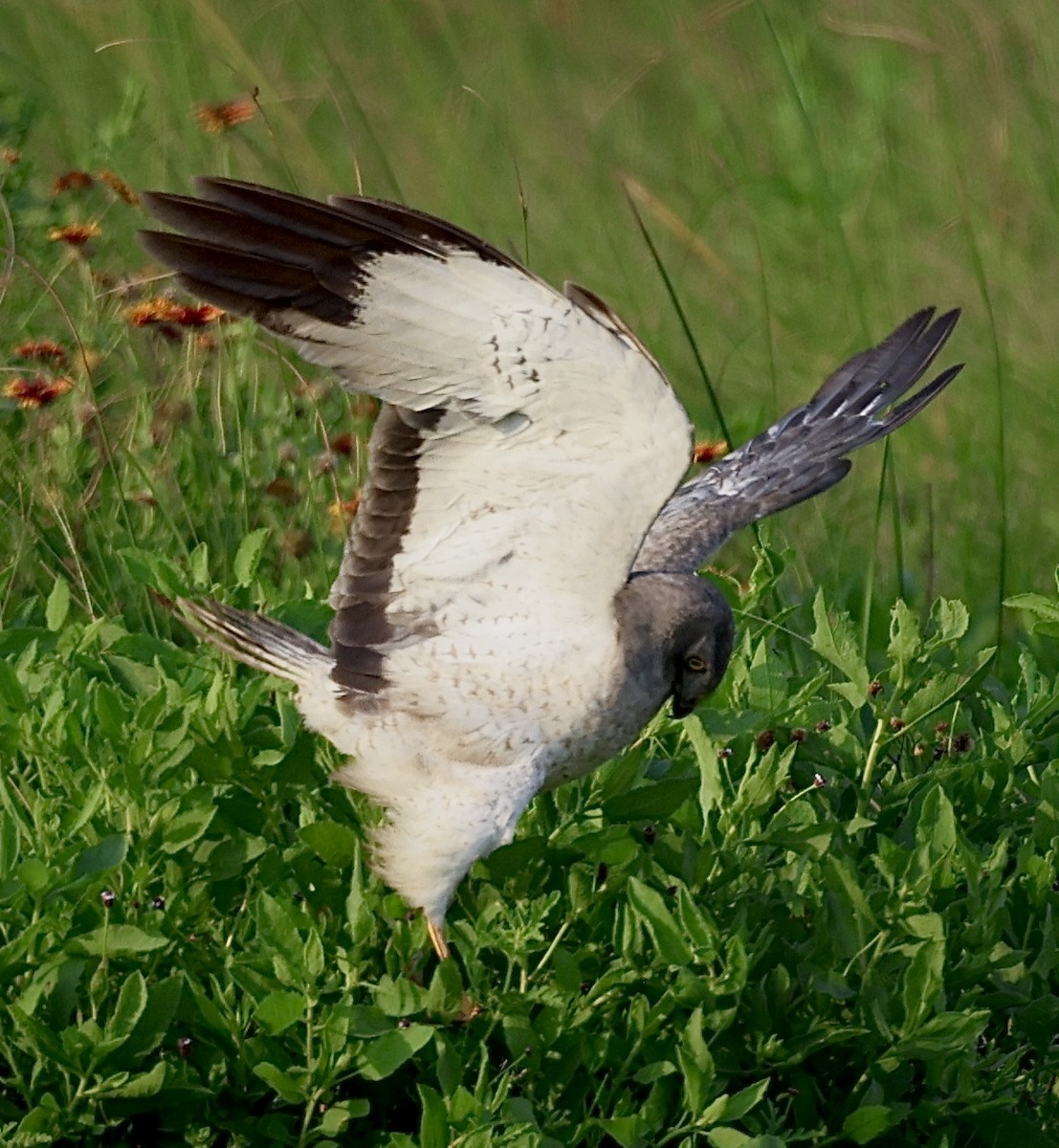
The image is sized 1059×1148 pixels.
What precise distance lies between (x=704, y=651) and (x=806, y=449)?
1225 millimetres

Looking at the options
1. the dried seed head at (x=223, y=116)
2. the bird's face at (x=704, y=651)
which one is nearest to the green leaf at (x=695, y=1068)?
the bird's face at (x=704, y=651)

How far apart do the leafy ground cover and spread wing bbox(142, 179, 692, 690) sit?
408 millimetres

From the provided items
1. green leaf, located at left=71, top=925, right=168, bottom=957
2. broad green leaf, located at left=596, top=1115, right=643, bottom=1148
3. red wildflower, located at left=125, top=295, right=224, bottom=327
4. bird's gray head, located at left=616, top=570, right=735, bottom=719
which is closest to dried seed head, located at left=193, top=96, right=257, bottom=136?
red wildflower, located at left=125, top=295, right=224, bottom=327

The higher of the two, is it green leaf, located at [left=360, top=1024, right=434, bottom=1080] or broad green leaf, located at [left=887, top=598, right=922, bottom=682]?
green leaf, located at [left=360, top=1024, right=434, bottom=1080]

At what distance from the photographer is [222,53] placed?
24.4 ft

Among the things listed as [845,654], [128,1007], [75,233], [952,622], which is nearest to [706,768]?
[845,654]

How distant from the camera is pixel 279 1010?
295cm

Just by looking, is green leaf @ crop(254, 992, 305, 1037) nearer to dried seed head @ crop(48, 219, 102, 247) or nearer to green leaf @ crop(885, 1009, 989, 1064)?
green leaf @ crop(885, 1009, 989, 1064)

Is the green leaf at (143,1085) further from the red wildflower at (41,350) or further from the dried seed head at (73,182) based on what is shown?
the dried seed head at (73,182)

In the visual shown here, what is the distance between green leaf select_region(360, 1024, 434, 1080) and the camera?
2961 mm

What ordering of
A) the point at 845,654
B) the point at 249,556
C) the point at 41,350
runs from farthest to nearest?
the point at 41,350, the point at 249,556, the point at 845,654

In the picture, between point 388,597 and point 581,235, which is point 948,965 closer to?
point 388,597

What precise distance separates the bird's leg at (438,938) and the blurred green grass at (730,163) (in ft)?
7.06

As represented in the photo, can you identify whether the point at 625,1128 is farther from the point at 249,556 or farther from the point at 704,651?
the point at 249,556
